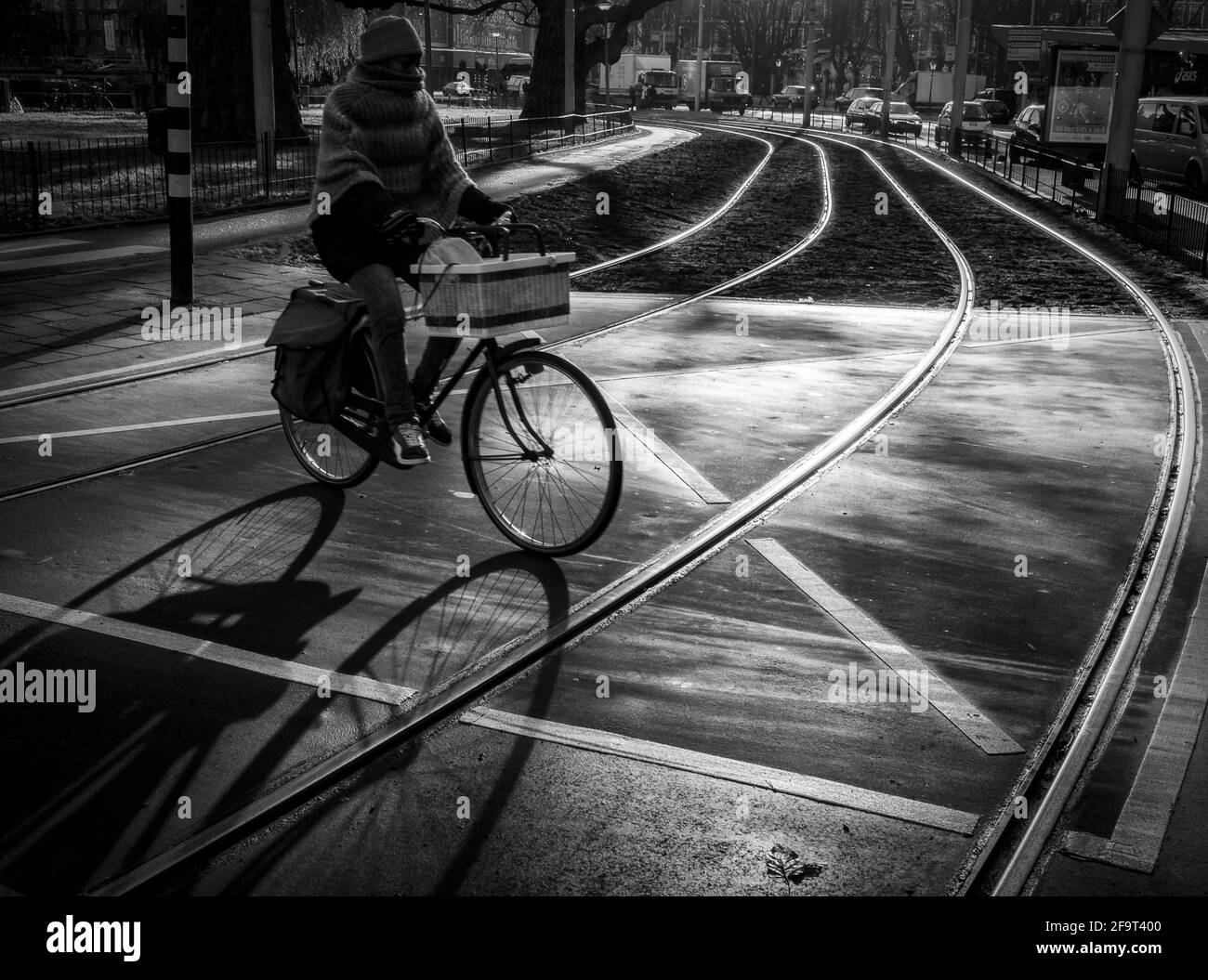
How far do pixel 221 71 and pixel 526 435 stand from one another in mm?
21514

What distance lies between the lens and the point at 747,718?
3.91m

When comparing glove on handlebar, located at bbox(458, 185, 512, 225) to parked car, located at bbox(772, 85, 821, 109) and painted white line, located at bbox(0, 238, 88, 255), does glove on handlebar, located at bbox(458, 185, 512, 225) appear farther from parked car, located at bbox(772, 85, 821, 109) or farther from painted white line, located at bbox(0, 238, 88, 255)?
parked car, located at bbox(772, 85, 821, 109)

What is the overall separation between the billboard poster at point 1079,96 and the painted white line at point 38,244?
27675 mm

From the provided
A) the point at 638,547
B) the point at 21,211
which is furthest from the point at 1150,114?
the point at 638,547

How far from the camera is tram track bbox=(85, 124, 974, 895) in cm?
314

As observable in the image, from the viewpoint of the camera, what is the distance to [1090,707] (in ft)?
13.5

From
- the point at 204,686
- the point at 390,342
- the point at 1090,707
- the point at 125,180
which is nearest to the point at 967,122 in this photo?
the point at 125,180

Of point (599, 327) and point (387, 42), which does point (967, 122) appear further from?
point (387, 42)

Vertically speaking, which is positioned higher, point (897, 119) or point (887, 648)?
point (897, 119)

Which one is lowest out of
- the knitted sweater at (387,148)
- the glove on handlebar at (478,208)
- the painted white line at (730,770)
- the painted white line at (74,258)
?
the painted white line at (730,770)

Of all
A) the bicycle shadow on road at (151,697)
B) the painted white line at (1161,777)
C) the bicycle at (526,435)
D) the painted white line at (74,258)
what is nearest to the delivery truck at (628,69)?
the painted white line at (74,258)

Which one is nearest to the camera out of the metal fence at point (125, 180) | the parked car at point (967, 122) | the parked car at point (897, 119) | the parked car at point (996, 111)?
the metal fence at point (125, 180)

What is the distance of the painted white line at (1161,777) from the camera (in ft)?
10.6

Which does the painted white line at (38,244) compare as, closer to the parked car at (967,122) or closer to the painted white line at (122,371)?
the painted white line at (122,371)
